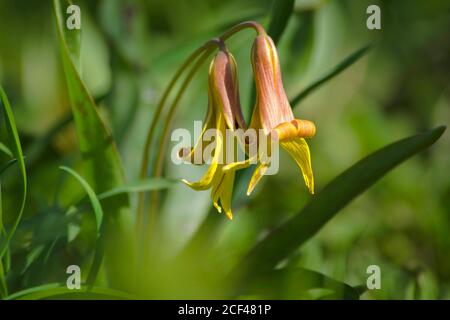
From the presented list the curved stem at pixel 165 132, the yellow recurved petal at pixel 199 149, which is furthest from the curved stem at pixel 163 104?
the yellow recurved petal at pixel 199 149

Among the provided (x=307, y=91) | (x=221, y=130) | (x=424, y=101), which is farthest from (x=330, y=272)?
(x=424, y=101)

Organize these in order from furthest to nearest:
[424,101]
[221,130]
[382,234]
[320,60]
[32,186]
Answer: [424,101]
[320,60]
[382,234]
[32,186]
[221,130]

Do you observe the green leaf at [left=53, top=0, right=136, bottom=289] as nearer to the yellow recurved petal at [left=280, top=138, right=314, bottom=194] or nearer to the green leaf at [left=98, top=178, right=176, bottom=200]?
the green leaf at [left=98, top=178, right=176, bottom=200]

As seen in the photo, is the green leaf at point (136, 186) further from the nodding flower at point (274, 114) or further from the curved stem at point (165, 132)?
the nodding flower at point (274, 114)

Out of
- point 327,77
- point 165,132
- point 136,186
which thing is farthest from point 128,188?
point 327,77

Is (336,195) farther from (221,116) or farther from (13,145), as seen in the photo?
(13,145)
